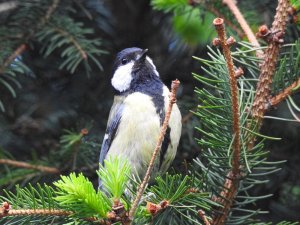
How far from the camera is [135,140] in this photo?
70.4 inches

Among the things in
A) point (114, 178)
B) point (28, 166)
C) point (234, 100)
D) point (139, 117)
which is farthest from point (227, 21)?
point (114, 178)

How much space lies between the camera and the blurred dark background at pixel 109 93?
198cm

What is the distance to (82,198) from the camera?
98cm

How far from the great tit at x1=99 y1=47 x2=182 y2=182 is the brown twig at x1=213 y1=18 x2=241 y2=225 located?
0.45m

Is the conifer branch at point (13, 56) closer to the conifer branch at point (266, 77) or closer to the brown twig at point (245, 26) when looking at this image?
the brown twig at point (245, 26)

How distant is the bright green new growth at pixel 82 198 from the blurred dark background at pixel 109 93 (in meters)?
0.92

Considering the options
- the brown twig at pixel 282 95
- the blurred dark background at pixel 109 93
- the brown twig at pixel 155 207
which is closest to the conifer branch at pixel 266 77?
the brown twig at pixel 282 95

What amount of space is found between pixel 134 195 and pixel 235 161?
0.27 metres

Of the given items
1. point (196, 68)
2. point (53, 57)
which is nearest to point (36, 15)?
point (53, 57)

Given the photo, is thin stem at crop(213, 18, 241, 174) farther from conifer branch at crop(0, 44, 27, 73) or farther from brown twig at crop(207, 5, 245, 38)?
conifer branch at crop(0, 44, 27, 73)

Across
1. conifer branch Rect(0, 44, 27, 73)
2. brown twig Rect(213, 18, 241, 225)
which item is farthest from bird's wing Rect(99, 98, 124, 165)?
brown twig Rect(213, 18, 241, 225)

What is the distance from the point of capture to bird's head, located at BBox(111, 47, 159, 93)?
1.99m

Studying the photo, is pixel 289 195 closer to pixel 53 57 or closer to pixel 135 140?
pixel 135 140

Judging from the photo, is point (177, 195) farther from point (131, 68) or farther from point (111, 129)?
point (131, 68)
